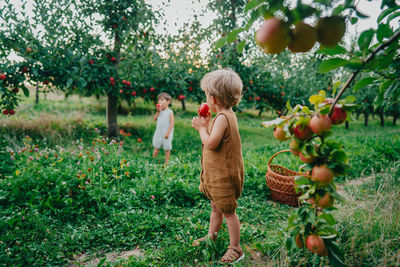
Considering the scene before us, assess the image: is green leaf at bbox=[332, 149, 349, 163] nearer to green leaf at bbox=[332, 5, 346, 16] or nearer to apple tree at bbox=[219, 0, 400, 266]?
apple tree at bbox=[219, 0, 400, 266]

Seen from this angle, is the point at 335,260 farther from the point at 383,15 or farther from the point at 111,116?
the point at 111,116

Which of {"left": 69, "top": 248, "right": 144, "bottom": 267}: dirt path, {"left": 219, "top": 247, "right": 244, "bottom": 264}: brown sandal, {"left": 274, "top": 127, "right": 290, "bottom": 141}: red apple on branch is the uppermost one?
{"left": 274, "top": 127, "right": 290, "bottom": 141}: red apple on branch

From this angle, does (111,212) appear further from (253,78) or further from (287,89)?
(287,89)

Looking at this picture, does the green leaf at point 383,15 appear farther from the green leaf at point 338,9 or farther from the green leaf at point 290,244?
the green leaf at point 290,244

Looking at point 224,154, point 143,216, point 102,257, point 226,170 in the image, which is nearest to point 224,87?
point 224,154

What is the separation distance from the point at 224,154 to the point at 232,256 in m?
0.80

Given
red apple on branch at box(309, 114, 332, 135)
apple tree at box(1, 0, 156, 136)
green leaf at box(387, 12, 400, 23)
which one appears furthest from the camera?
apple tree at box(1, 0, 156, 136)

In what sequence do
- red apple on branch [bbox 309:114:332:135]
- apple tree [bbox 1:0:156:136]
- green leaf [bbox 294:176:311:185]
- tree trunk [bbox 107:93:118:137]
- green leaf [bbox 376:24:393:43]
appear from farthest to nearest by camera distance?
tree trunk [bbox 107:93:118:137] → apple tree [bbox 1:0:156:136] → green leaf [bbox 376:24:393:43] → green leaf [bbox 294:176:311:185] → red apple on branch [bbox 309:114:332:135]

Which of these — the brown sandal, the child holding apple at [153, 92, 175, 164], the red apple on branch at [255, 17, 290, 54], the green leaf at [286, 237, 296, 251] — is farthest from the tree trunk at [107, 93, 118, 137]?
the red apple on branch at [255, 17, 290, 54]

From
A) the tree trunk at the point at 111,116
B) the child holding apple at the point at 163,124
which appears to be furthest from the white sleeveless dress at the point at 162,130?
the tree trunk at the point at 111,116

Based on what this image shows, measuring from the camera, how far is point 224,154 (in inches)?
80.6

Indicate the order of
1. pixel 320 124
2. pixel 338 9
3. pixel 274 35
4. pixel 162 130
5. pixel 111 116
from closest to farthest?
pixel 274 35 → pixel 338 9 → pixel 320 124 → pixel 162 130 → pixel 111 116

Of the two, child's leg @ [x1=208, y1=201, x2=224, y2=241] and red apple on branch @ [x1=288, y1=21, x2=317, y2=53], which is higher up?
red apple on branch @ [x1=288, y1=21, x2=317, y2=53]

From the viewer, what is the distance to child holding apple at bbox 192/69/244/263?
2.04 metres
